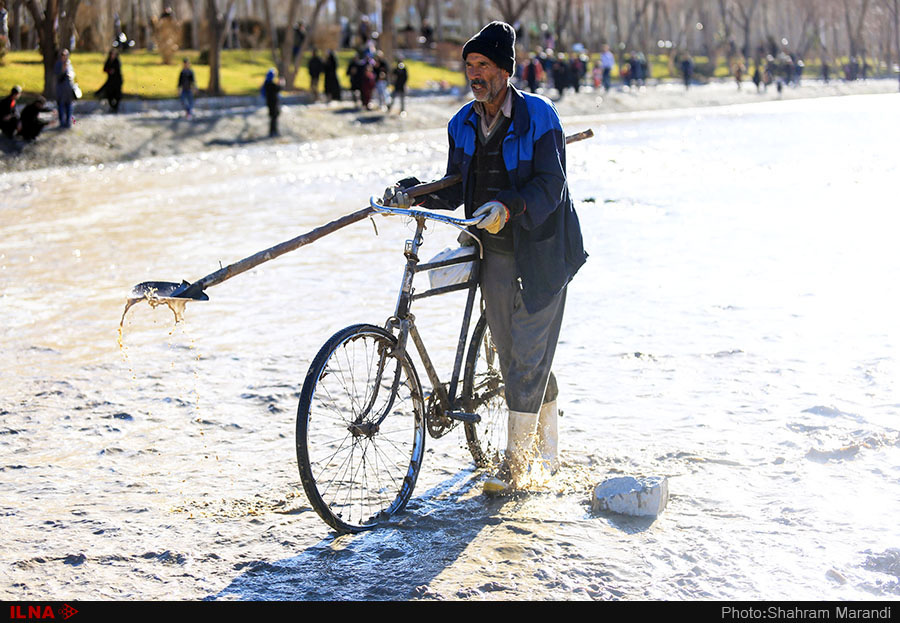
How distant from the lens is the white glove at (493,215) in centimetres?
405

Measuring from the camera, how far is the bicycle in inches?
160

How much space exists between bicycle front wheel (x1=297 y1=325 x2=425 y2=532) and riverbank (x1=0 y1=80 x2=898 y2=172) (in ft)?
58.4

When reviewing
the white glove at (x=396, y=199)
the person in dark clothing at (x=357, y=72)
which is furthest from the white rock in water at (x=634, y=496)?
the person in dark clothing at (x=357, y=72)

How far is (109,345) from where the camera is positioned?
7.45m

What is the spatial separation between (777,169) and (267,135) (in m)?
13.2

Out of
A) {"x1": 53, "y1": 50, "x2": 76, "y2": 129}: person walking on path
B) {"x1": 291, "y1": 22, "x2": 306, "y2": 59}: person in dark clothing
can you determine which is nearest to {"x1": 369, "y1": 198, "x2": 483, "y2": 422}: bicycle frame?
{"x1": 53, "y1": 50, "x2": 76, "y2": 129}: person walking on path

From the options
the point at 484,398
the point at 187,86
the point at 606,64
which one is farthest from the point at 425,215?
the point at 606,64

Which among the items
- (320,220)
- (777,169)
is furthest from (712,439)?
(777,169)

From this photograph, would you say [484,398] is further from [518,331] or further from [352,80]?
→ [352,80]

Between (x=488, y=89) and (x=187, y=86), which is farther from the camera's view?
(x=187, y=86)

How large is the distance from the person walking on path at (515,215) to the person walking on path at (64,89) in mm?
20570

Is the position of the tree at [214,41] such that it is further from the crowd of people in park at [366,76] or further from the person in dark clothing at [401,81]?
the person in dark clothing at [401,81]

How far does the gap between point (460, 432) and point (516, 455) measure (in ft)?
2.88

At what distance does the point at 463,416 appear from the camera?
4.48 m
